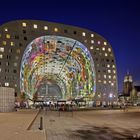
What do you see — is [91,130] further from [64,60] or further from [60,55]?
[64,60]

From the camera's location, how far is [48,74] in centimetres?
17275

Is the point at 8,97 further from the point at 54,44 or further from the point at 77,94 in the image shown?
the point at 77,94

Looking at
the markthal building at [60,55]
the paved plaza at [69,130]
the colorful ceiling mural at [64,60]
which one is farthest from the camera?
the colorful ceiling mural at [64,60]

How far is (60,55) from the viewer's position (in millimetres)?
124000

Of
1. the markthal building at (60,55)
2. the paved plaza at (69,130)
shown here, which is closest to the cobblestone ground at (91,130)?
the paved plaza at (69,130)

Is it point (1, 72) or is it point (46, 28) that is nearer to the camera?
point (1, 72)

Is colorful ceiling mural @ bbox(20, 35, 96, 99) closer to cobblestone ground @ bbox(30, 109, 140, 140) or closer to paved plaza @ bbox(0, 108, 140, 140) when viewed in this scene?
cobblestone ground @ bbox(30, 109, 140, 140)

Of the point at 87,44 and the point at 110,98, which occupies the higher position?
the point at 87,44

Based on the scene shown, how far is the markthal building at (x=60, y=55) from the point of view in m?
96.4

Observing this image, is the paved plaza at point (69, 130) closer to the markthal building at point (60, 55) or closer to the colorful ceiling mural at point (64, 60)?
the markthal building at point (60, 55)

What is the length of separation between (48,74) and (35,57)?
58.9m

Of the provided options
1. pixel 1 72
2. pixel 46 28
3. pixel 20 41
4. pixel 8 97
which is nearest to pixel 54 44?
pixel 46 28

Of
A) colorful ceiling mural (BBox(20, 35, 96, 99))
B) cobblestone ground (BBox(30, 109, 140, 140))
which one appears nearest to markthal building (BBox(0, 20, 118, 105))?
colorful ceiling mural (BBox(20, 35, 96, 99))

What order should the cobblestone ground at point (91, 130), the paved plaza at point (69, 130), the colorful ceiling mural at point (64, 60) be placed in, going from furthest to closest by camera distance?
the colorful ceiling mural at point (64, 60), the cobblestone ground at point (91, 130), the paved plaza at point (69, 130)
